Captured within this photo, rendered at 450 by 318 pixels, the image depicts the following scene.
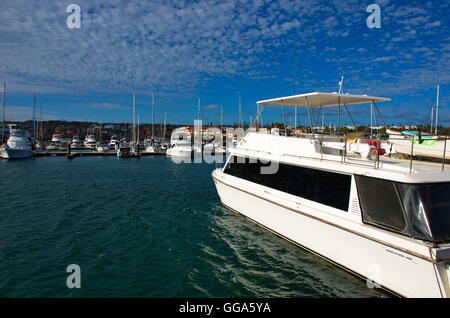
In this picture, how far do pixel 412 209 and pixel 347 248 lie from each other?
1.96 m

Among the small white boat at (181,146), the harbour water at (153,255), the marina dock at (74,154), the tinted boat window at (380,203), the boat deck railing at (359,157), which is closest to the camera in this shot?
the tinted boat window at (380,203)

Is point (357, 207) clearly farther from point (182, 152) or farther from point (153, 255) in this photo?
point (182, 152)

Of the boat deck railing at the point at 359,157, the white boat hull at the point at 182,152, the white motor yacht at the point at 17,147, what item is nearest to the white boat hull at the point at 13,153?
the white motor yacht at the point at 17,147

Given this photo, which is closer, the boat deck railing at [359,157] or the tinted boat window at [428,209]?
the tinted boat window at [428,209]

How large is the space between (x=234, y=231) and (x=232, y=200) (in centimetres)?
231

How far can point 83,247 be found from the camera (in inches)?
380

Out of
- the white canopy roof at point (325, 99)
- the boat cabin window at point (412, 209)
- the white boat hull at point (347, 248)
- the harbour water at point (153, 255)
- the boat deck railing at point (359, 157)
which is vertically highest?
the white canopy roof at point (325, 99)

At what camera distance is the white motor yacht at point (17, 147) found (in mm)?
43125

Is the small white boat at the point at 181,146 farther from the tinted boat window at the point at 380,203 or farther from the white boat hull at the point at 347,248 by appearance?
the tinted boat window at the point at 380,203

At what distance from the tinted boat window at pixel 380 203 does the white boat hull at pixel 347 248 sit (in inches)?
21.7

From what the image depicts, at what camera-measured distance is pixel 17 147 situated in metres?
45.1

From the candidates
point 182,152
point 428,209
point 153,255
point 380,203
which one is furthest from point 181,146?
point 428,209
